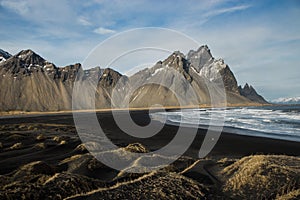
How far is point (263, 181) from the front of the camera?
20.6 feet

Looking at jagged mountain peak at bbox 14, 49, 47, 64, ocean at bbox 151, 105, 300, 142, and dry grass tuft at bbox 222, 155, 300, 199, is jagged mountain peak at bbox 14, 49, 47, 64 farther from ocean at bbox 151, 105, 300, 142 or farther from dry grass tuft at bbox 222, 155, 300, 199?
dry grass tuft at bbox 222, 155, 300, 199

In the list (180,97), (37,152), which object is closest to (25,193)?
(37,152)

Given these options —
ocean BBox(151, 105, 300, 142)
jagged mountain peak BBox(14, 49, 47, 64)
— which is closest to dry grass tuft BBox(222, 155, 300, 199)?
ocean BBox(151, 105, 300, 142)

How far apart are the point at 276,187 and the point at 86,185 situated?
5327 mm

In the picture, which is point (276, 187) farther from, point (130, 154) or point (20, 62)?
point (20, 62)

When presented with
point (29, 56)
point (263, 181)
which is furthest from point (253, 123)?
point (29, 56)

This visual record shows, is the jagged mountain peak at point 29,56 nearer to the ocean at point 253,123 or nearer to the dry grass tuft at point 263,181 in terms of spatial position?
the ocean at point 253,123

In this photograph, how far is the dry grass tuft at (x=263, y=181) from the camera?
5.73 m

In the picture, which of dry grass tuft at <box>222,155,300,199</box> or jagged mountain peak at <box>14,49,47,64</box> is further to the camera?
jagged mountain peak at <box>14,49,47,64</box>

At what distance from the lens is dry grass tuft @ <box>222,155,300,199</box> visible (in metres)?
5.73

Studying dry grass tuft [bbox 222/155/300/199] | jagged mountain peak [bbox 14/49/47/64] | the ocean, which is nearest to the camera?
dry grass tuft [bbox 222/155/300/199]

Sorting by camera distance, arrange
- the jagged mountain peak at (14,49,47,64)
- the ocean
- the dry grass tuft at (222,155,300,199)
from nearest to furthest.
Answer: the dry grass tuft at (222,155,300,199) → the ocean → the jagged mountain peak at (14,49,47,64)

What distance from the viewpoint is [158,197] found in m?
5.46

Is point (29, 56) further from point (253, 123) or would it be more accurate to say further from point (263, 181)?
point (263, 181)
